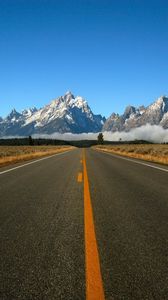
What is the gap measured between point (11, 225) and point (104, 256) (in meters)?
2.11

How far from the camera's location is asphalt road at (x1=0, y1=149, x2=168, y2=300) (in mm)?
3314

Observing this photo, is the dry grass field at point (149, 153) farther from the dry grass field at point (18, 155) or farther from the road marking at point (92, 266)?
the road marking at point (92, 266)

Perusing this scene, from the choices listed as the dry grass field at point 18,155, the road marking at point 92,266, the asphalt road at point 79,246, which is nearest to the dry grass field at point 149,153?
the dry grass field at point 18,155

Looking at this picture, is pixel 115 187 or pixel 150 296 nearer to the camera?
pixel 150 296

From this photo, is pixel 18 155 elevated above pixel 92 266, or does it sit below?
below

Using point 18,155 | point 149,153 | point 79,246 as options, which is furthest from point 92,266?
point 149,153

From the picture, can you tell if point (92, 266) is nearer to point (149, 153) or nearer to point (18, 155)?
point (18, 155)

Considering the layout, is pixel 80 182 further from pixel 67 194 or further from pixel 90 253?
pixel 90 253

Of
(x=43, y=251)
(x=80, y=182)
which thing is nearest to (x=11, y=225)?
(x=43, y=251)

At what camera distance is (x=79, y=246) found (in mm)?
4594

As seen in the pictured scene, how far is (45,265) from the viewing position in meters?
3.89

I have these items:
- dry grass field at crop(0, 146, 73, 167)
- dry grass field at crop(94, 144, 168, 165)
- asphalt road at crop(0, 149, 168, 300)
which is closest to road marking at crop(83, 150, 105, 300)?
asphalt road at crop(0, 149, 168, 300)

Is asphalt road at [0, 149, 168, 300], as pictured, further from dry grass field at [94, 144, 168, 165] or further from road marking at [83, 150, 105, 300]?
dry grass field at [94, 144, 168, 165]

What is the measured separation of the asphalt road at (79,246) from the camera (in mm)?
3314
